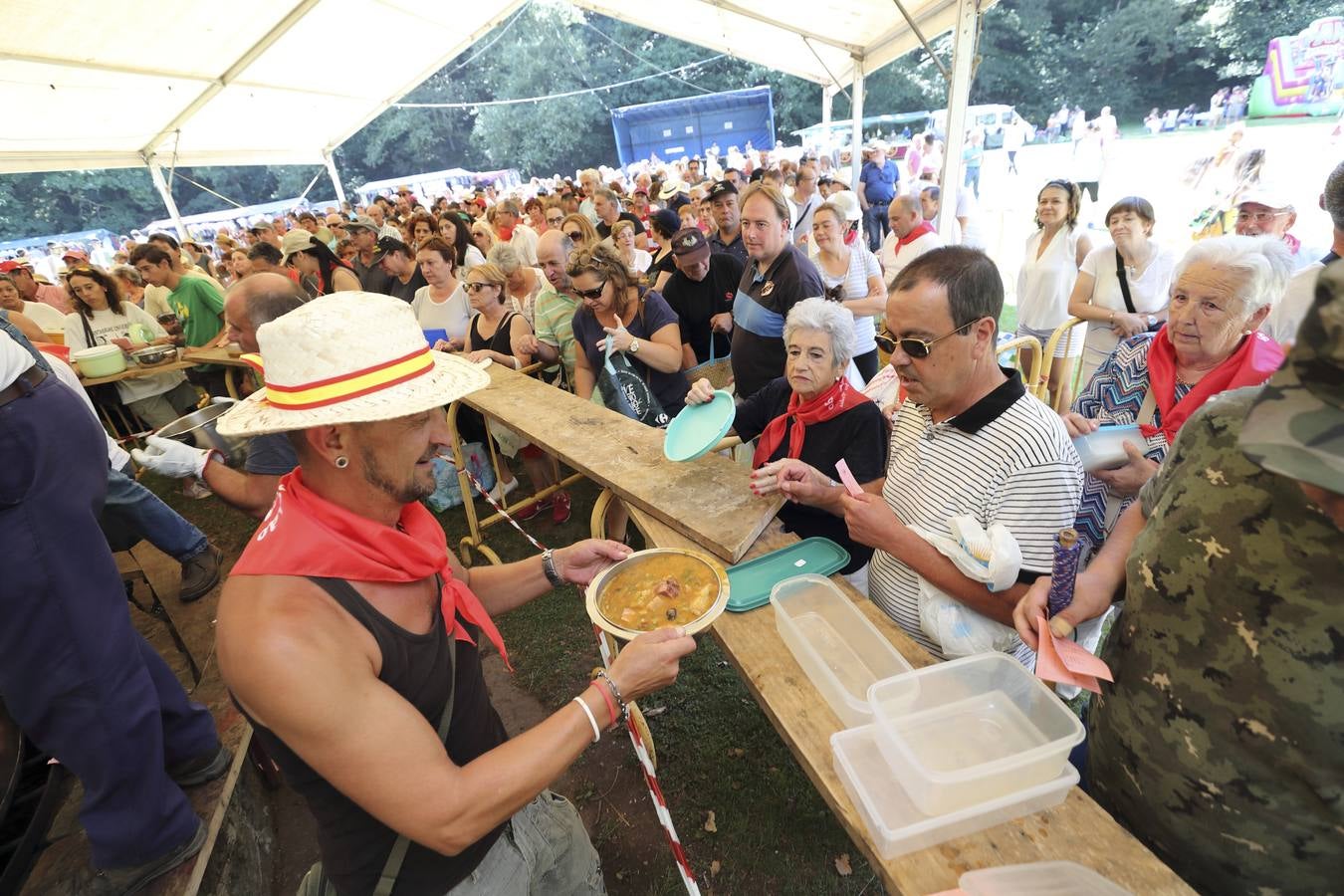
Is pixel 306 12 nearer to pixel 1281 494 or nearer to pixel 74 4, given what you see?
pixel 74 4

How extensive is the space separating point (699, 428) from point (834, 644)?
134 centimetres

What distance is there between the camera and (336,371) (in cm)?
140

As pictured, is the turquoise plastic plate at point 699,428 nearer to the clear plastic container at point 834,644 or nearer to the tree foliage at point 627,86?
the clear plastic container at point 834,644

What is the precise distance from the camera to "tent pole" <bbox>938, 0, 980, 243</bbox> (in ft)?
21.9

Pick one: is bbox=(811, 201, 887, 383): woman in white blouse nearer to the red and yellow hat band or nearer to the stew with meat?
the stew with meat

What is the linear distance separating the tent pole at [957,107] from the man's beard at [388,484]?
301 inches

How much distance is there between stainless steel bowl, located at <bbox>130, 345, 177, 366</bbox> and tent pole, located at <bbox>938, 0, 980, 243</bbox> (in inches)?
371

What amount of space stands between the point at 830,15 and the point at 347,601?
11.8m

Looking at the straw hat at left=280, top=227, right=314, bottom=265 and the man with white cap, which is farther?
the straw hat at left=280, top=227, right=314, bottom=265

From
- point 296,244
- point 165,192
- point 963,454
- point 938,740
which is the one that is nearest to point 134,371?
point 296,244

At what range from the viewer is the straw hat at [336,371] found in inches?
54.3

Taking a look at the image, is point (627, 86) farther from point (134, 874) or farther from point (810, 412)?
point (134, 874)

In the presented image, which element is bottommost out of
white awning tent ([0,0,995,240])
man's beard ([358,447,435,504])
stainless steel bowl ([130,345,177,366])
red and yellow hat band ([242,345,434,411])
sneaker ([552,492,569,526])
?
sneaker ([552,492,569,526])

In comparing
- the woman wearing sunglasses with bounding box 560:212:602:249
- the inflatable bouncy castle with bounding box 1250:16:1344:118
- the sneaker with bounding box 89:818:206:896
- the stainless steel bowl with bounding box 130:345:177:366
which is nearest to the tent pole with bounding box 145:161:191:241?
the stainless steel bowl with bounding box 130:345:177:366
